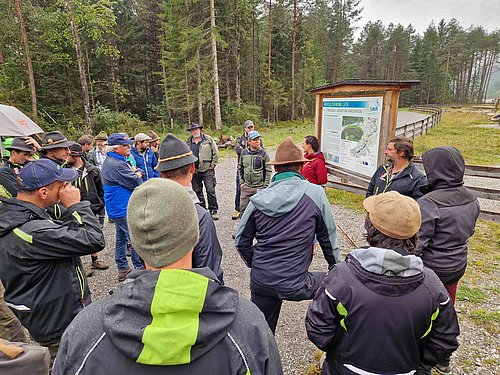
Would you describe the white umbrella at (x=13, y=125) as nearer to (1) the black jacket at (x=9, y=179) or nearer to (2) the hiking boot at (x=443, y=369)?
(1) the black jacket at (x=9, y=179)

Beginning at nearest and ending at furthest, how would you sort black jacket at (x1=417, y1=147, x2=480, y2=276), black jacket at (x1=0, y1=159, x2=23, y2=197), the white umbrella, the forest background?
black jacket at (x1=417, y1=147, x2=480, y2=276)
black jacket at (x1=0, y1=159, x2=23, y2=197)
the white umbrella
the forest background

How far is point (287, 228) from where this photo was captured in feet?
8.45

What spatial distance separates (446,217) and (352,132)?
16.2 ft

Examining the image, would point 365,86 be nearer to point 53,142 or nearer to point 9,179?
point 53,142

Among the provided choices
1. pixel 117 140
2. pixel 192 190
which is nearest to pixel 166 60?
pixel 117 140

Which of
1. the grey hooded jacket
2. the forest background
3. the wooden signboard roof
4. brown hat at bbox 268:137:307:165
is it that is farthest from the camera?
the forest background

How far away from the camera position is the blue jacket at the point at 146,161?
20.6ft

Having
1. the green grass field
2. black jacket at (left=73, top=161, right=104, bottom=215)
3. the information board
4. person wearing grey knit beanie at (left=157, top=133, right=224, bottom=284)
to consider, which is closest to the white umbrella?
black jacket at (left=73, top=161, right=104, bottom=215)

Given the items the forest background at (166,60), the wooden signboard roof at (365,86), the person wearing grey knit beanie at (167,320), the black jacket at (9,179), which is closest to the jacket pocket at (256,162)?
the wooden signboard roof at (365,86)

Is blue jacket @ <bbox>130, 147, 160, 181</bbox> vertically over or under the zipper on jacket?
over

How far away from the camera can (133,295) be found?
103 cm

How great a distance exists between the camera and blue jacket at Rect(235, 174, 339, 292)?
101 inches

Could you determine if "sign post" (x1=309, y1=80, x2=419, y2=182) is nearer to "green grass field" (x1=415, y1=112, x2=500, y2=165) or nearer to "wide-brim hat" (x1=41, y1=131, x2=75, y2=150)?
"wide-brim hat" (x1=41, y1=131, x2=75, y2=150)

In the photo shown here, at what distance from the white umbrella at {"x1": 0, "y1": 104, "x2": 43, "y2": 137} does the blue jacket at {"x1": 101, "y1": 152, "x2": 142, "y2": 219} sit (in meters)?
2.04
